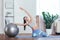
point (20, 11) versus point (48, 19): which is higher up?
point (20, 11)

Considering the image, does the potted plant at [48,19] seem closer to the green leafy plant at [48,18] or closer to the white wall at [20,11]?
the green leafy plant at [48,18]

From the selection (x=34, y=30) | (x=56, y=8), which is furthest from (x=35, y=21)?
(x=34, y=30)

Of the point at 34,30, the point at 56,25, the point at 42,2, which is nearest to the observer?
the point at 34,30

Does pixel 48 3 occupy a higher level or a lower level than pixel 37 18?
higher

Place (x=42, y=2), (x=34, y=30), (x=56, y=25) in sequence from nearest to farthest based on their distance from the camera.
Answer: (x=34, y=30) → (x=56, y=25) → (x=42, y=2)

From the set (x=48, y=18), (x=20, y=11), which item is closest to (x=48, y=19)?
(x=48, y=18)

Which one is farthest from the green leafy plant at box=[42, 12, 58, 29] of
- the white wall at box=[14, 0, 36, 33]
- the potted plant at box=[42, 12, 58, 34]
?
the white wall at box=[14, 0, 36, 33]

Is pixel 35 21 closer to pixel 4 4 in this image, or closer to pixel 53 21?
pixel 53 21

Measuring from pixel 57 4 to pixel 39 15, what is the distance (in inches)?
18.1

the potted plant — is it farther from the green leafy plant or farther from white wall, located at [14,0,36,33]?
white wall, located at [14,0,36,33]

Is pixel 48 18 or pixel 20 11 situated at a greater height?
pixel 20 11

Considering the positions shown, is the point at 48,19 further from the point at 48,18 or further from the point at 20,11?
the point at 20,11

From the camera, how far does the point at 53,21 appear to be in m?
3.41

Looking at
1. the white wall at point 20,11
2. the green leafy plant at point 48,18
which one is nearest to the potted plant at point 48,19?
the green leafy plant at point 48,18
